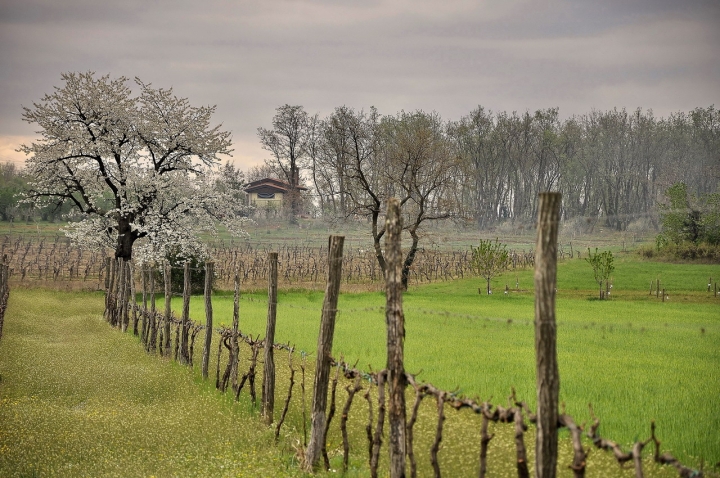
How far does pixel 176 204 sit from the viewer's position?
32.2m

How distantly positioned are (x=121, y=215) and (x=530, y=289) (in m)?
22.2

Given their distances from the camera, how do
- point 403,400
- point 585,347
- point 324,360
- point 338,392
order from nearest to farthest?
point 403,400, point 324,360, point 338,392, point 585,347

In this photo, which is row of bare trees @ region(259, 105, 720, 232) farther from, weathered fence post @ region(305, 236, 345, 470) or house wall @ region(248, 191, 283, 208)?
weathered fence post @ region(305, 236, 345, 470)

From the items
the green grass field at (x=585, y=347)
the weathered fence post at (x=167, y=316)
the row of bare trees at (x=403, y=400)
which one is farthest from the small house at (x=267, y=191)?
the row of bare trees at (x=403, y=400)

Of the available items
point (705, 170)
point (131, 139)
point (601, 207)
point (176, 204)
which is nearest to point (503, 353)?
point (176, 204)

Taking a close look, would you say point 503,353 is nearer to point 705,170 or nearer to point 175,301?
point 175,301

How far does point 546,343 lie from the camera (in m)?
5.04

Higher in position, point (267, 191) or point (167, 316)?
point (267, 191)

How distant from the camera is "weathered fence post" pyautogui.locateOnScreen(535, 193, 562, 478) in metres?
5.01

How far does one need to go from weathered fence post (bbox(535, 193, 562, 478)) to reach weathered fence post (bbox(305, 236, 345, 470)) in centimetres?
349

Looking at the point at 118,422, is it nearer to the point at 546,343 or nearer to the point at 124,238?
the point at 546,343

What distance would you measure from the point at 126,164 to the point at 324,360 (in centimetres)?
2611

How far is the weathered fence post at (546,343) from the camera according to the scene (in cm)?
501

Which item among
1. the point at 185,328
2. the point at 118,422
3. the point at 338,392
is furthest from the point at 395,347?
the point at 185,328
